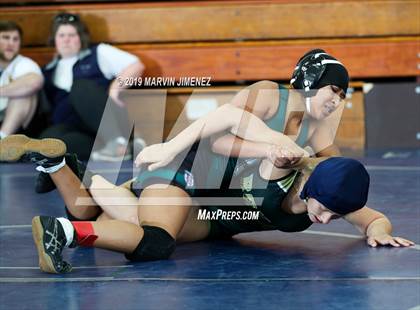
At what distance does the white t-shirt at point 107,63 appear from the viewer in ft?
27.9

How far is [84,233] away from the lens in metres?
4.13

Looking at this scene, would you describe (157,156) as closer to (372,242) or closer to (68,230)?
(68,230)

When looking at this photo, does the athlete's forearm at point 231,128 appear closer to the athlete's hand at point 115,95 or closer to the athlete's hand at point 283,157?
the athlete's hand at point 283,157

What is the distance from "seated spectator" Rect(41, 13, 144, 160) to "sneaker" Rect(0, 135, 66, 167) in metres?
3.51

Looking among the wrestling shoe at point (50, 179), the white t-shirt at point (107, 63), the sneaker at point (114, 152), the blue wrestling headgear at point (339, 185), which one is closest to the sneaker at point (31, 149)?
the wrestling shoe at point (50, 179)

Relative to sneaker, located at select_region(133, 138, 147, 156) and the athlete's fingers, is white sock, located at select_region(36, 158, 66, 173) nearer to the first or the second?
the athlete's fingers

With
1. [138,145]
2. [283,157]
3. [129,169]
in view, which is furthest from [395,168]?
[283,157]

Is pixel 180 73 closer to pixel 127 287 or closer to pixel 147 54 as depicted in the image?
pixel 147 54

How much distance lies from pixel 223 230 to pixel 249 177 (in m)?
0.40

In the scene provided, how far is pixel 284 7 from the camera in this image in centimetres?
873

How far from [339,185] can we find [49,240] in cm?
124

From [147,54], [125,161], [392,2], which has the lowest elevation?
[125,161]

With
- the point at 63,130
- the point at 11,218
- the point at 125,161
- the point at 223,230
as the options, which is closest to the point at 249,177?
the point at 223,230

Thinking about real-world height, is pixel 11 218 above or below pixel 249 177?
below
